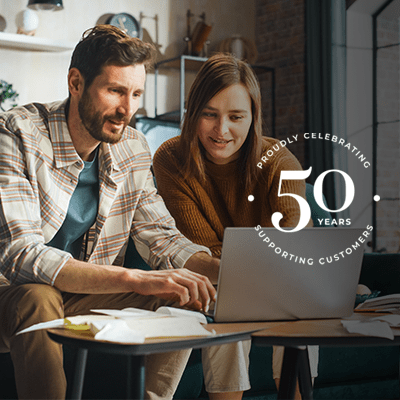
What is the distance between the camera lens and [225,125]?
2031mm

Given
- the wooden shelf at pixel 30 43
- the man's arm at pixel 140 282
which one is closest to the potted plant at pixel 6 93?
the wooden shelf at pixel 30 43

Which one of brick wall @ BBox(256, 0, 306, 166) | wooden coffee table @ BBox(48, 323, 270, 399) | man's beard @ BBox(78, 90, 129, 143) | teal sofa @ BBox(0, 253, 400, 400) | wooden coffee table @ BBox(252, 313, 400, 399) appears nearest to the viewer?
wooden coffee table @ BBox(48, 323, 270, 399)

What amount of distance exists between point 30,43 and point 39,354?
2.88m

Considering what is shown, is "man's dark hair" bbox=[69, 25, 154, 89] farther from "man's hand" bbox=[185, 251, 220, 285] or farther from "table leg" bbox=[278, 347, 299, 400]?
"table leg" bbox=[278, 347, 299, 400]

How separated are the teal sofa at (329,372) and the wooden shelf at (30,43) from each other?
8.03ft

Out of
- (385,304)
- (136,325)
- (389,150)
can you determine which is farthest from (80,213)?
(389,150)

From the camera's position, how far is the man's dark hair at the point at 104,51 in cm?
178

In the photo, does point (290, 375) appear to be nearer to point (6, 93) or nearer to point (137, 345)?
point (137, 345)

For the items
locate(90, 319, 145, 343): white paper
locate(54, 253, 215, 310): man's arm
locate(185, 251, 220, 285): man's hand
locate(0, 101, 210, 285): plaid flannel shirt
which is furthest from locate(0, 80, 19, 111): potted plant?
locate(90, 319, 145, 343): white paper

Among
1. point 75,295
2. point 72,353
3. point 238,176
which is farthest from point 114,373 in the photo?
point 238,176

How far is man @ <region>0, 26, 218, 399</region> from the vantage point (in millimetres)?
1216

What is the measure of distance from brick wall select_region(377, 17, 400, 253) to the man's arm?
2826 millimetres

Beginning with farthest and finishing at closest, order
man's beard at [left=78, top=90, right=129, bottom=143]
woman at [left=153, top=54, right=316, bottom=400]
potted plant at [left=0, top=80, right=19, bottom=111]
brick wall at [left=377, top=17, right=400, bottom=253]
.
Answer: brick wall at [left=377, top=17, right=400, bottom=253] < potted plant at [left=0, top=80, right=19, bottom=111] < woman at [left=153, top=54, right=316, bottom=400] < man's beard at [left=78, top=90, right=129, bottom=143]

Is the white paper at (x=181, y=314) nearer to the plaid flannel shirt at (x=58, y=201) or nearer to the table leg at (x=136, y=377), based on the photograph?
→ the table leg at (x=136, y=377)
